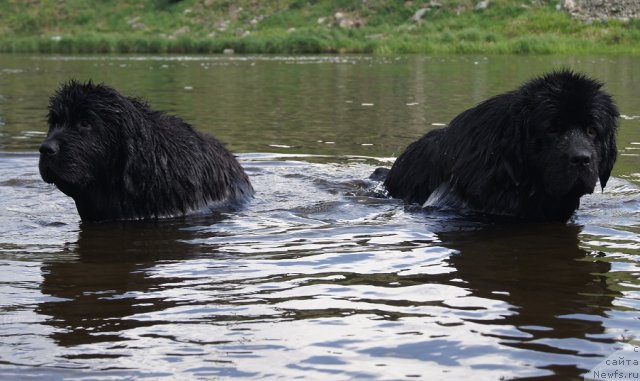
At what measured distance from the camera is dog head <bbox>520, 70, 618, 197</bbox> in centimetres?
772

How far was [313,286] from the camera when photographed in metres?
6.05

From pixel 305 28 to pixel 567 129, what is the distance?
43987mm

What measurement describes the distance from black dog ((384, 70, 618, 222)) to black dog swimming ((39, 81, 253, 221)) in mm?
2220

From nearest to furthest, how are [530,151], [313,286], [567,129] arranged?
[313,286] < [567,129] < [530,151]

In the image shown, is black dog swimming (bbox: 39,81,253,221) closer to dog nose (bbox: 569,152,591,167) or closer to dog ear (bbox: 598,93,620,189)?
dog nose (bbox: 569,152,591,167)

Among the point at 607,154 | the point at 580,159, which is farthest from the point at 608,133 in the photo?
the point at 580,159

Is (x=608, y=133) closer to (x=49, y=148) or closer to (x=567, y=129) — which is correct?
(x=567, y=129)

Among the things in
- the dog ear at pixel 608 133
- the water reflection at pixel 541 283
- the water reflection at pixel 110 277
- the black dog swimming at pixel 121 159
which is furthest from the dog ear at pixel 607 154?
the black dog swimming at pixel 121 159

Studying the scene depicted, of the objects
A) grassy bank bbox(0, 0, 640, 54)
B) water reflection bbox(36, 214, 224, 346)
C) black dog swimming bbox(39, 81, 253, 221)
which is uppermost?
grassy bank bbox(0, 0, 640, 54)

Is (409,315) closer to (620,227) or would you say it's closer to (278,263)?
(278,263)

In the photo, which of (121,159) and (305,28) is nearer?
(121,159)

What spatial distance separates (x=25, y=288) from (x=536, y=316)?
3.11 m

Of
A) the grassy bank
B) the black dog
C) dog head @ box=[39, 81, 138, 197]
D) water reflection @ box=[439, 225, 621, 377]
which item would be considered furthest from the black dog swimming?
the grassy bank

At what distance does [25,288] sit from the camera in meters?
6.11
